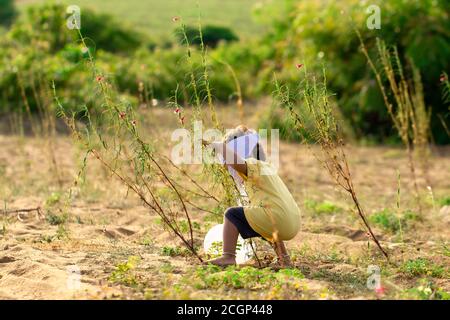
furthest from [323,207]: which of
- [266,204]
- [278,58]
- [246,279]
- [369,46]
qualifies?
[278,58]

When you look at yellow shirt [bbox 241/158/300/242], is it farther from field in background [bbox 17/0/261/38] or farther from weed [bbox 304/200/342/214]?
field in background [bbox 17/0/261/38]

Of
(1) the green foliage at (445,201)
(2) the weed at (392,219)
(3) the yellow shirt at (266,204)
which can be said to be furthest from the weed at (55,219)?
(1) the green foliage at (445,201)

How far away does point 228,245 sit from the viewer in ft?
15.8

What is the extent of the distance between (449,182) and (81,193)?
380 cm

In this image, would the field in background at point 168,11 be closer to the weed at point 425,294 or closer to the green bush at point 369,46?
the green bush at point 369,46

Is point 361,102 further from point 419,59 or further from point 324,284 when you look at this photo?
point 324,284

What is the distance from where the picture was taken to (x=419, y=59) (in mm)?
10883

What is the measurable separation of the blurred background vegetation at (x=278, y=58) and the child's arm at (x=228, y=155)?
4.18 m

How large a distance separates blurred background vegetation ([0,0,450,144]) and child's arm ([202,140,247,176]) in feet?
13.7

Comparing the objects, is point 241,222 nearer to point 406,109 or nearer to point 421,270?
point 421,270

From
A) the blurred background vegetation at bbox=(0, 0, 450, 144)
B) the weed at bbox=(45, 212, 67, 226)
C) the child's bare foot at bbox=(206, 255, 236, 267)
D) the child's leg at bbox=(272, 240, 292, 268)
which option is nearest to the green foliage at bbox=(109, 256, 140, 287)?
the child's bare foot at bbox=(206, 255, 236, 267)

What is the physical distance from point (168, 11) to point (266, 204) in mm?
21746

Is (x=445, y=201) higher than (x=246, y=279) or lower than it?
higher
